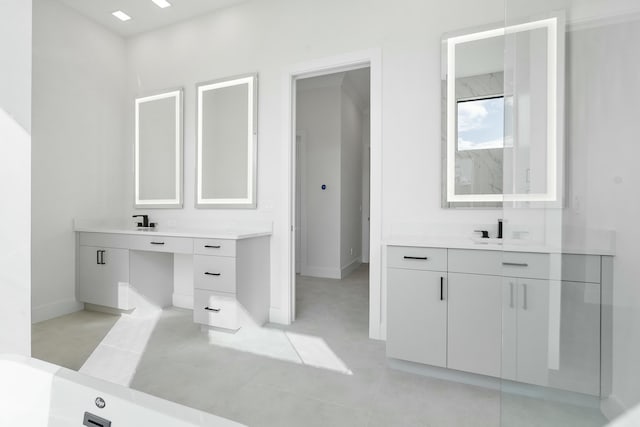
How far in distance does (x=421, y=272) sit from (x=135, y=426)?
1.60 metres

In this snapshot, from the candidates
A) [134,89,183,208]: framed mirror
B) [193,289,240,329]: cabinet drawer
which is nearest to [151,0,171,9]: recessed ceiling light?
[134,89,183,208]: framed mirror

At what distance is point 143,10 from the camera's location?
3.14 meters

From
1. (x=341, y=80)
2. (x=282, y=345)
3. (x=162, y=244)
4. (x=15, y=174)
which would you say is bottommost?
(x=282, y=345)

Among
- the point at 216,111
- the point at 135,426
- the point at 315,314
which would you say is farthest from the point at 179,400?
the point at 216,111

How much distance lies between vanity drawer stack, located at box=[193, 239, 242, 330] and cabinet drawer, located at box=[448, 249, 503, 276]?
1.60 metres

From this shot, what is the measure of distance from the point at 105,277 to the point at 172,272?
1.94 feet

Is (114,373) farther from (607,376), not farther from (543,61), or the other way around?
(543,61)

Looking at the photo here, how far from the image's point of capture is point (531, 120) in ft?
4.17

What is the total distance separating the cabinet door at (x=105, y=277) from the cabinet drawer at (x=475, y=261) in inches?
111

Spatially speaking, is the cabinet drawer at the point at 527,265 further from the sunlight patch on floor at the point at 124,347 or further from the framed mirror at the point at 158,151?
the framed mirror at the point at 158,151

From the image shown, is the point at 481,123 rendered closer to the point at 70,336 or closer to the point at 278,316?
the point at 278,316

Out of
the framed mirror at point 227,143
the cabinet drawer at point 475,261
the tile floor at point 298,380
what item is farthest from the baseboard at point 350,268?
the cabinet drawer at point 475,261

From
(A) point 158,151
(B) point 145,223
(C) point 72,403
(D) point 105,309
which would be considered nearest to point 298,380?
(C) point 72,403

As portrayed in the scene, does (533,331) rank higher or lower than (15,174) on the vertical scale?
lower
